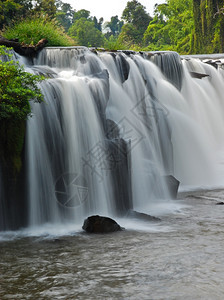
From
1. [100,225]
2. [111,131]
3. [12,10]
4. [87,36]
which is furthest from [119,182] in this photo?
[87,36]

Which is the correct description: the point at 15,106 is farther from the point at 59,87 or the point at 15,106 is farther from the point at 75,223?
the point at 75,223

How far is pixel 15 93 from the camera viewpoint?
9.27 meters

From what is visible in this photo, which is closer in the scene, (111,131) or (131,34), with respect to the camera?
(111,131)

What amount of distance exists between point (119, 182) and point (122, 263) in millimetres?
3785

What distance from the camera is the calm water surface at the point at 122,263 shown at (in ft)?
19.5

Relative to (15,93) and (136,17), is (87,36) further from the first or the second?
(15,93)

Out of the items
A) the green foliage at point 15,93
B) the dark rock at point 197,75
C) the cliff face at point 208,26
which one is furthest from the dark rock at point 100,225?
the cliff face at point 208,26

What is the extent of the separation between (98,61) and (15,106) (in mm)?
4732

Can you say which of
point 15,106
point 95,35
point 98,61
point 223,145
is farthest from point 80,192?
point 95,35

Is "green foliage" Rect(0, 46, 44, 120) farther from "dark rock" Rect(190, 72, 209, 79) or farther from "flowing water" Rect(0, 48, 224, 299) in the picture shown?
"dark rock" Rect(190, 72, 209, 79)

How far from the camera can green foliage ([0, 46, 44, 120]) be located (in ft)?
29.9

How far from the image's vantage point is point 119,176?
35.0ft

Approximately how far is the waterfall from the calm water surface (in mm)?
1074

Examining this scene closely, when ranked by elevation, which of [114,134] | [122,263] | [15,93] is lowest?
[122,263]
